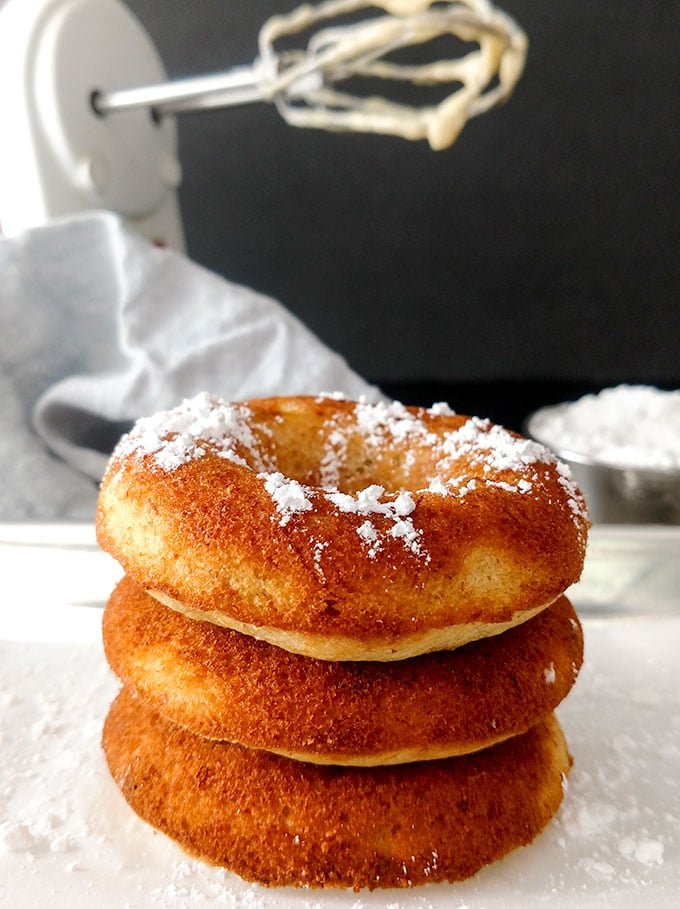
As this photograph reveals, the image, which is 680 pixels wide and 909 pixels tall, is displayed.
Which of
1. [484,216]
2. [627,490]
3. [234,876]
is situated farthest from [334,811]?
[484,216]

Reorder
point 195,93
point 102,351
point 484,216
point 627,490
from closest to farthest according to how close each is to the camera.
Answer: point 195,93 < point 627,490 < point 102,351 < point 484,216

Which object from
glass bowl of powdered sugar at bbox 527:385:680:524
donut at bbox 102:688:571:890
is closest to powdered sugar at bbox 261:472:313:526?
donut at bbox 102:688:571:890

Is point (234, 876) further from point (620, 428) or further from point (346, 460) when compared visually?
point (620, 428)

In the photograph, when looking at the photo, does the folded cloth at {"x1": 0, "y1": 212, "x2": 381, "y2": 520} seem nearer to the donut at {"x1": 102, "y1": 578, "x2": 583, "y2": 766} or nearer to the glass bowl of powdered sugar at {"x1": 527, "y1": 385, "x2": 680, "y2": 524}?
the glass bowl of powdered sugar at {"x1": 527, "y1": 385, "x2": 680, "y2": 524}

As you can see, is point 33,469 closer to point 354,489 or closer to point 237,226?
point 354,489

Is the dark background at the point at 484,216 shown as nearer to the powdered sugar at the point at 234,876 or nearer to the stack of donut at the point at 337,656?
the powdered sugar at the point at 234,876

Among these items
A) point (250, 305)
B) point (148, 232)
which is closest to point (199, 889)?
point (250, 305)
